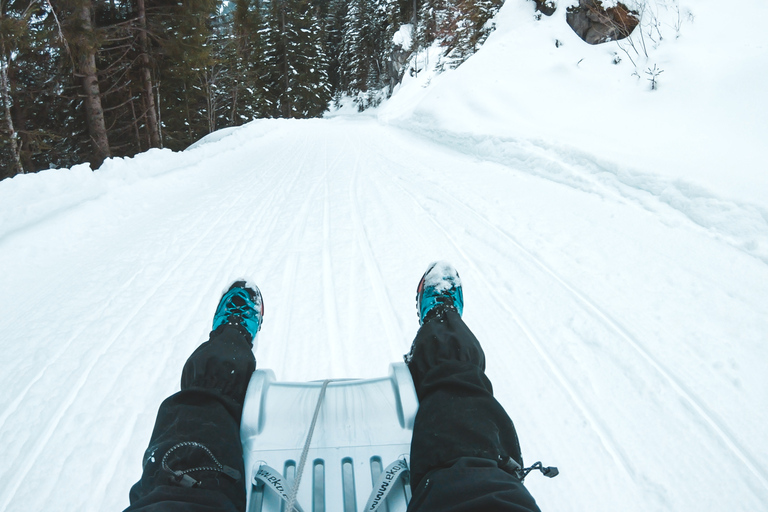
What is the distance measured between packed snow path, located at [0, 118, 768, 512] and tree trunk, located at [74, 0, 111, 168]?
4848mm

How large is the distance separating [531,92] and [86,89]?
10.2m

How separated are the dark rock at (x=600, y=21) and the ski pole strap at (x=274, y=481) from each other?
1182 centimetres

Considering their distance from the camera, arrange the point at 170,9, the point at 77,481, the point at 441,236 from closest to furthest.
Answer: the point at 77,481 < the point at 441,236 < the point at 170,9

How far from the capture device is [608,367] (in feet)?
7.82

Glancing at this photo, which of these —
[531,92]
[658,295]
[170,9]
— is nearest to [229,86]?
[170,9]

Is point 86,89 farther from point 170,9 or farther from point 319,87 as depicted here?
point 319,87

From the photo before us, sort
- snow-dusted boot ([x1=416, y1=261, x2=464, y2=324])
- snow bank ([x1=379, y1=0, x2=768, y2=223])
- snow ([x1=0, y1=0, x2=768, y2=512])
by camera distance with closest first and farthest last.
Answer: snow ([x1=0, y1=0, x2=768, y2=512]) → snow-dusted boot ([x1=416, y1=261, x2=464, y2=324]) → snow bank ([x1=379, y1=0, x2=768, y2=223])

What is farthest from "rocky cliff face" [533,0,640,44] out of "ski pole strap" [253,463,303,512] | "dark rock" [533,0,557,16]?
"ski pole strap" [253,463,303,512]

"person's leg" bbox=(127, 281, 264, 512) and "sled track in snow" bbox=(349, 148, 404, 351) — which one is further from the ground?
"person's leg" bbox=(127, 281, 264, 512)

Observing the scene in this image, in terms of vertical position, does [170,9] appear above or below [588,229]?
above

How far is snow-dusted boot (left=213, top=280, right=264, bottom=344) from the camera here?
2.29 metres

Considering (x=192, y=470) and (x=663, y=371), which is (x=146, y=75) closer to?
(x=192, y=470)

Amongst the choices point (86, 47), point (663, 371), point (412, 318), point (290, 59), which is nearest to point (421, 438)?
point (412, 318)

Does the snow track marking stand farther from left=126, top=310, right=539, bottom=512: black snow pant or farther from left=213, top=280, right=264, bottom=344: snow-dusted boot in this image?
left=213, top=280, right=264, bottom=344: snow-dusted boot
